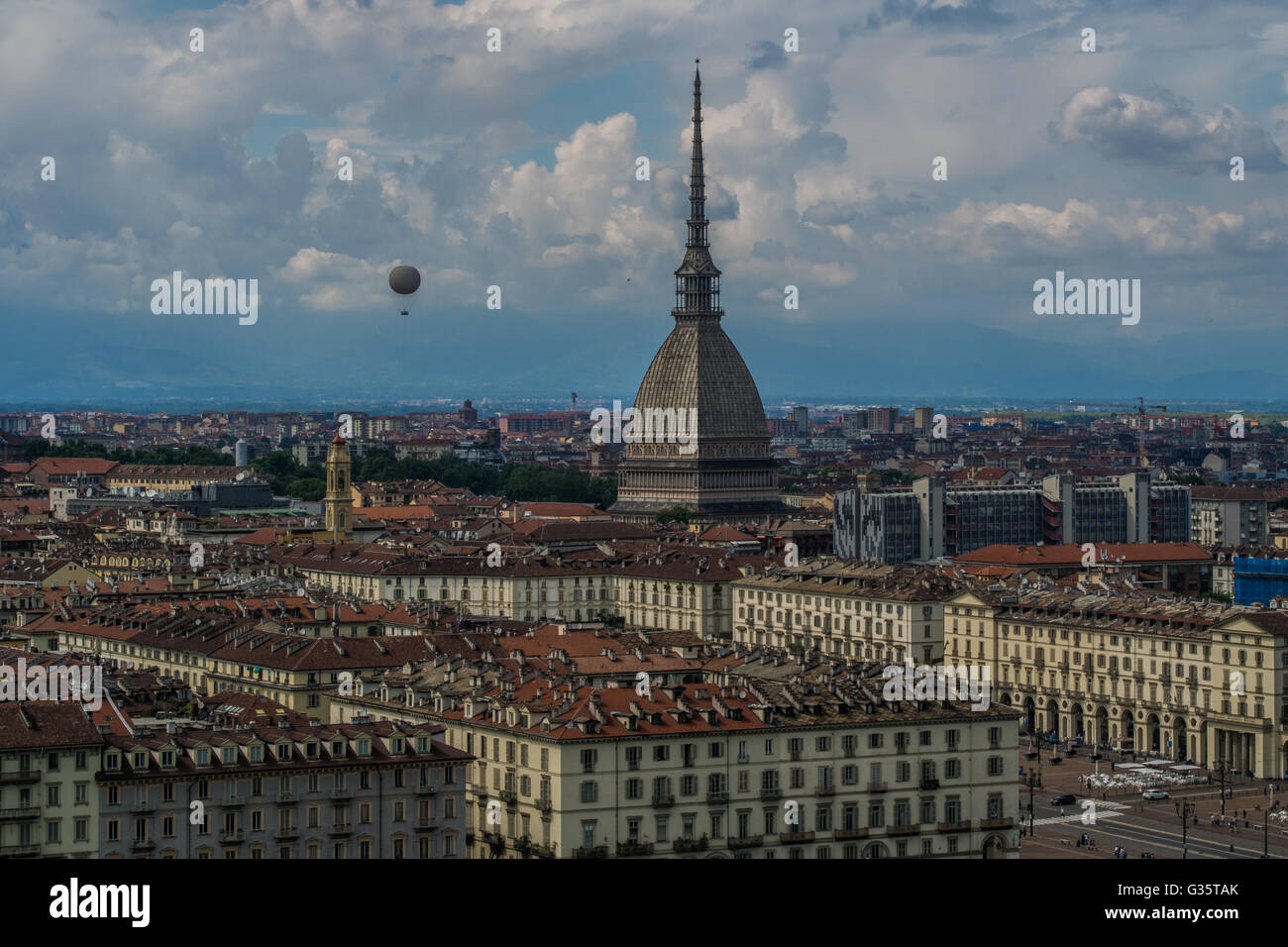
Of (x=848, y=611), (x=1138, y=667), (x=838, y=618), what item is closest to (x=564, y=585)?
(x=838, y=618)

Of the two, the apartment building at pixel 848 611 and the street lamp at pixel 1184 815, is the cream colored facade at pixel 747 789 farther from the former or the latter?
the apartment building at pixel 848 611

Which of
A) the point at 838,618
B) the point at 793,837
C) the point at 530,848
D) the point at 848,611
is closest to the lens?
the point at 530,848

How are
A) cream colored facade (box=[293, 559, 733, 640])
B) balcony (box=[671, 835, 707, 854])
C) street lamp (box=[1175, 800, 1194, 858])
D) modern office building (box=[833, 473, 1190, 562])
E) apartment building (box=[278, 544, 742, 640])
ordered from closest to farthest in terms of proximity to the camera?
balcony (box=[671, 835, 707, 854]) → street lamp (box=[1175, 800, 1194, 858]) → cream colored facade (box=[293, 559, 733, 640]) → apartment building (box=[278, 544, 742, 640]) → modern office building (box=[833, 473, 1190, 562])

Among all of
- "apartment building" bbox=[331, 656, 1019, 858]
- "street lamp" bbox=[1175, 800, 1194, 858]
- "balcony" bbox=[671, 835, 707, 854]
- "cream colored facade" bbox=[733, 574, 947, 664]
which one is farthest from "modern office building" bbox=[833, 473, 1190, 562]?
"balcony" bbox=[671, 835, 707, 854]

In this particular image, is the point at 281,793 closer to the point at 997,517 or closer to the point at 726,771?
the point at 726,771

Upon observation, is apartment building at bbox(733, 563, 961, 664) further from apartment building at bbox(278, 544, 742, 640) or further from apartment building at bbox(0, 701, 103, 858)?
apartment building at bbox(0, 701, 103, 858)
